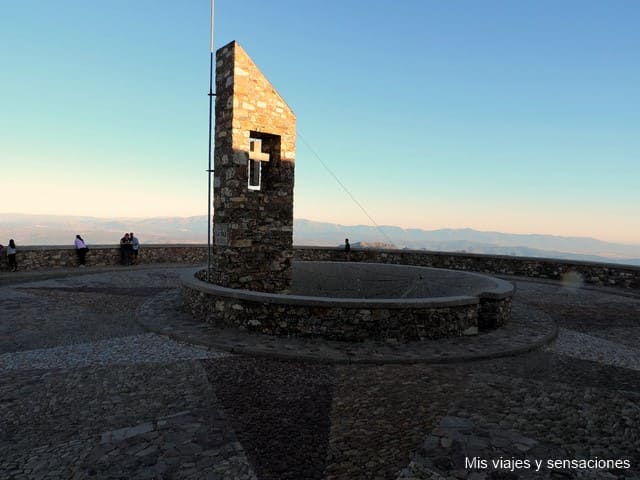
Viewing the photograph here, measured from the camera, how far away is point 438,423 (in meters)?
4.27

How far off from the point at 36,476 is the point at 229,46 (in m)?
8.73

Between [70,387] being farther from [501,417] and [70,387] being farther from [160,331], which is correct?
[501,417]

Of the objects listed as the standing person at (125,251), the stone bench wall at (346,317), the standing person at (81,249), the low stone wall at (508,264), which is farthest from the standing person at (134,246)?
the stone bench wall at (346,317)

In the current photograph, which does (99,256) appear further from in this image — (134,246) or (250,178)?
(250,178)

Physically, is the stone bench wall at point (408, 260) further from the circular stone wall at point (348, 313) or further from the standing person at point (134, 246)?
the circular stone wall at point (348, 313)

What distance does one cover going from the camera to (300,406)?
15.1 ft

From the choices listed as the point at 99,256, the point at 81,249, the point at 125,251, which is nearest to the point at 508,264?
the point at 125,251

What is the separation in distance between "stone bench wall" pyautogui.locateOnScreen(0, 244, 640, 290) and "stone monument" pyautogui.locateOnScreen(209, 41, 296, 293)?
10.1m

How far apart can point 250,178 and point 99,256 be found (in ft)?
35.9

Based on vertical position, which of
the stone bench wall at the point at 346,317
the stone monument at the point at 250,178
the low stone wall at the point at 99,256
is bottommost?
the stone bench wall at the point at 346,317

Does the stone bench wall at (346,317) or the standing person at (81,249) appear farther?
the standing person at (81,249)

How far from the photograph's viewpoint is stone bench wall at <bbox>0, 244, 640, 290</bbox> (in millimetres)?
15203

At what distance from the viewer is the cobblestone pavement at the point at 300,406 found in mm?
3506

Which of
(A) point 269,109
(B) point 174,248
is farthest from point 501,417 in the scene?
(B) point 174,248
